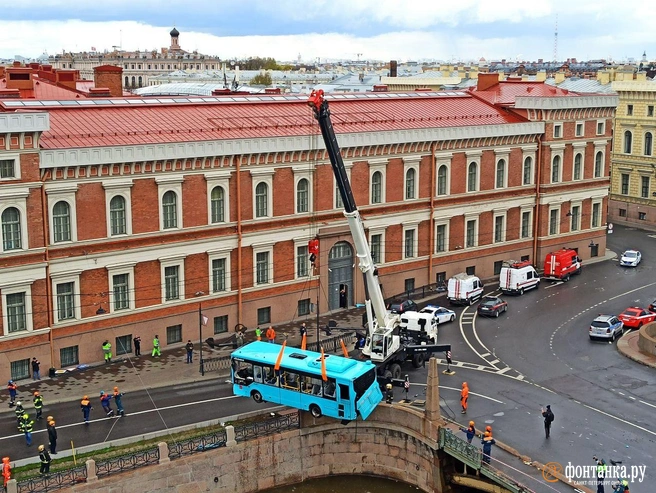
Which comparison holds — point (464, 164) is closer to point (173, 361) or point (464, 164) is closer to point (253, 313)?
point (253, 313)

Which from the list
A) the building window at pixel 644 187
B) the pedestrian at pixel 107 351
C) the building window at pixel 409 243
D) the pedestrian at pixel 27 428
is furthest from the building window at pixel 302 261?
the building window at pixel 644 187

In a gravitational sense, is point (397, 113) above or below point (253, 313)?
above

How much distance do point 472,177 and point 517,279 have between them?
8.20 m

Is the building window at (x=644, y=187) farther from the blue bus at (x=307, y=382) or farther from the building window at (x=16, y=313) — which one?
the building window at (x=16, y=313)

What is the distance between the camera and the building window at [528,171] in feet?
241

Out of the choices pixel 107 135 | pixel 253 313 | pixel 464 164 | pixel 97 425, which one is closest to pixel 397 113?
pixel 464 164

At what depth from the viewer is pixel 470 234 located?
7088cm

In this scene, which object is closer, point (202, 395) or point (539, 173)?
point (202, 395)

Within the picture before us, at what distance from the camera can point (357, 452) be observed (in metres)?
43.9

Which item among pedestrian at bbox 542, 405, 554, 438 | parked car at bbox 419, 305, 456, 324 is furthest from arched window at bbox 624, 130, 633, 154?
pedestrian at bbox 542, 405, 554, 438

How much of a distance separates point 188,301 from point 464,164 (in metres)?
24.0

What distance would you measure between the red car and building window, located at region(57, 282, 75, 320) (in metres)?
33.7

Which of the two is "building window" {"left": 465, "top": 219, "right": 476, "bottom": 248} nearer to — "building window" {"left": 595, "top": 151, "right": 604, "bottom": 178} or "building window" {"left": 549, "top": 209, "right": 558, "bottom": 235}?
"building window" {"left": 549, "top": 209, "right": 558, "bottom": 235}

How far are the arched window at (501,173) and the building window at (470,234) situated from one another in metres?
3.74
